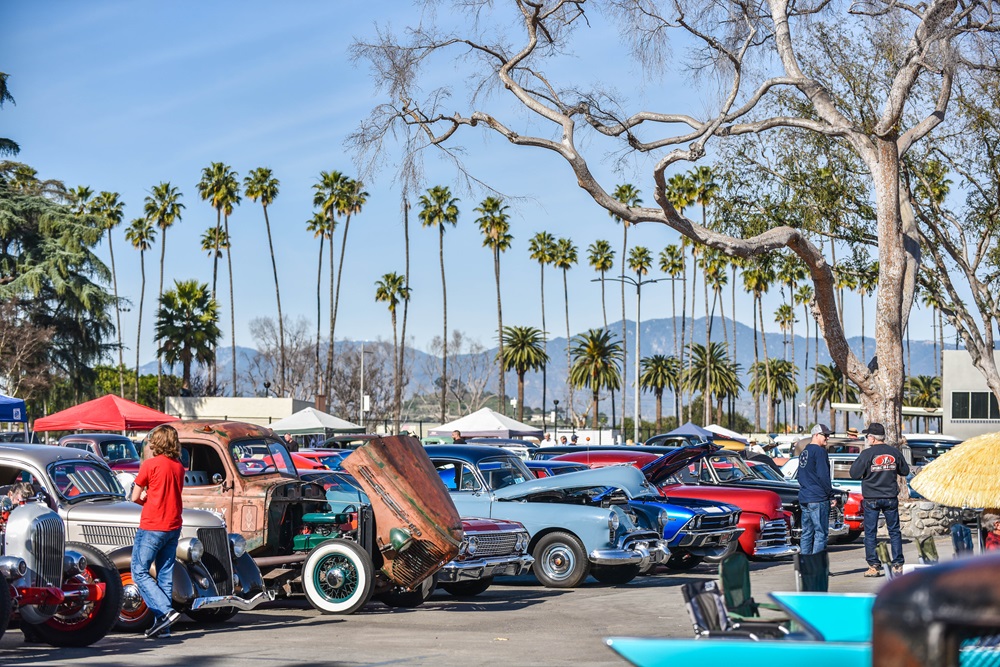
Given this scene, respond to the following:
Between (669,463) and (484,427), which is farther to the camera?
(484,427)

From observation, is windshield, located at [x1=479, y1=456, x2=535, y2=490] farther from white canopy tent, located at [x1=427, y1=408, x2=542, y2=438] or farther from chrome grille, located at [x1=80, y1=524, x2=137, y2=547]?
white canopy tent, located at [x1=427, y1=408, x2=542, y2=438]

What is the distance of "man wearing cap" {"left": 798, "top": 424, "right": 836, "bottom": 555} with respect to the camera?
1583cm

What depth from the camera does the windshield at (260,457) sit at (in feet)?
41.8

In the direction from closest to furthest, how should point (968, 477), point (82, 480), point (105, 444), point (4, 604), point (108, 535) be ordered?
point (4, 604) → point (968, 477) → point (108, 535) → point (82, 480) → point (105, 444)

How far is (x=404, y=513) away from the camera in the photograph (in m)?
12.1

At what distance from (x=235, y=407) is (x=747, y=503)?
138 feet

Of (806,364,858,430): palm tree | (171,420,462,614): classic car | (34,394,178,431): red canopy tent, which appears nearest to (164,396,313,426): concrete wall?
(34,394,178,431): red canopy tent

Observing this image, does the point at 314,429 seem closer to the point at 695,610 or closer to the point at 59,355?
the point at 59,355

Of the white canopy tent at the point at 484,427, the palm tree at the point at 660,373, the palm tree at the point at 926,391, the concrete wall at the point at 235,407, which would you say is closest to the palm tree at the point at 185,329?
the concrete wall at the point at 235,407

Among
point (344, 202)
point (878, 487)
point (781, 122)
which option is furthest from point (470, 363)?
point (878, 487)

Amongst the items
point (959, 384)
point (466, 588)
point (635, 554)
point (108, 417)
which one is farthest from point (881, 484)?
point (959, 384)

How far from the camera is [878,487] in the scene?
50.7 ft

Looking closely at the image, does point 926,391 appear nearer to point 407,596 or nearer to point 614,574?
point 614,574

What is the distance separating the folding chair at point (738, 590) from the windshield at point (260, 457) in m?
7.34
